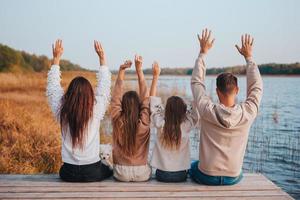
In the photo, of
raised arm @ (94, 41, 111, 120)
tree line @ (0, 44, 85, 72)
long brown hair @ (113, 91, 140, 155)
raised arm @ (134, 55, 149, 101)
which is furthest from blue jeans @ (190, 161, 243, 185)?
tree line @ (0, 44, 85, 72)

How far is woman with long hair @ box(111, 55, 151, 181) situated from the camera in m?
3.49

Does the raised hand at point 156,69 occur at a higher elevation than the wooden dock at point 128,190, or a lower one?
higher

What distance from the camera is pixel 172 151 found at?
355 centimetres

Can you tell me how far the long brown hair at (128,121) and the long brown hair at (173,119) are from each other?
265 millimetres

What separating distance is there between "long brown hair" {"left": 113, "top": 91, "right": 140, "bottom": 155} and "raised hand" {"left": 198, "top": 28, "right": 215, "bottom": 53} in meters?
0.73

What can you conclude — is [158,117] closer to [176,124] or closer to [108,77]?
[176,124]

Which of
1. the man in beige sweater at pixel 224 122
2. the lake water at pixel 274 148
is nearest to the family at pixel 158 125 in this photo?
the man in beige sweater at pixel 224 122

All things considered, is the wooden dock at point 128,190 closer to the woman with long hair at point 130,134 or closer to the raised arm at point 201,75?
the woman with long hair at point 130,134

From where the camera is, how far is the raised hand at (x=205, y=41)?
11.7ft

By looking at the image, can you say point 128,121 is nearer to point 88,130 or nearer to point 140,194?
point 88,130

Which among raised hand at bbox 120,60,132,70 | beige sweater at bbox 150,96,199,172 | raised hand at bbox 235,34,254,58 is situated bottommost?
beige sweater at bbox 150,96,199,172

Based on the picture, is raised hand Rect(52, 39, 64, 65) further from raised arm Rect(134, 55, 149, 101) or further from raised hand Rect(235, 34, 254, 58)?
raised hand Rect(235, 34, 254, 58)

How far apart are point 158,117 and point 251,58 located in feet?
3.19

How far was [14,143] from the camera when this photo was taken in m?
6.95
